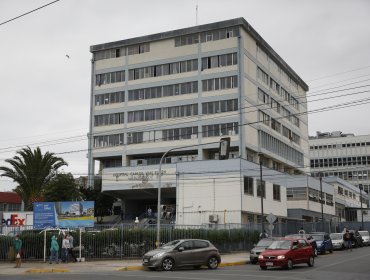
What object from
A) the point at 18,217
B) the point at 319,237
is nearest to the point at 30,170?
the point at 18,217

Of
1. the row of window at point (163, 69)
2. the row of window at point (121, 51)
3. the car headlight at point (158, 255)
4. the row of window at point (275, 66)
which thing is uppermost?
the row of window at point (121, 51)

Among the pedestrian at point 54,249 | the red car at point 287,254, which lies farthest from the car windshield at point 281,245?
the pedestrian at point 54,249

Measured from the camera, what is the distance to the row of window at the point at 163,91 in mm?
75125

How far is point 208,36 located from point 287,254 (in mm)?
53111

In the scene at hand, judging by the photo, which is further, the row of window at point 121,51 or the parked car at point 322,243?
the row of window at point 121,51

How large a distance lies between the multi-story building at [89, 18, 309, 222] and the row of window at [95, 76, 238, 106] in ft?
0.45

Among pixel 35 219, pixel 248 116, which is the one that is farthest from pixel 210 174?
pixel 35 219

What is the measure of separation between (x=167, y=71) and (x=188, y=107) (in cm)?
651

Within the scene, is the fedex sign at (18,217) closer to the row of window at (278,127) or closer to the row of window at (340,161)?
the row of window at (278,127)

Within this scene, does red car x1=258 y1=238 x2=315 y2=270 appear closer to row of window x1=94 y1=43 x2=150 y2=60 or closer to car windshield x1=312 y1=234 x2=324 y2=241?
car windshield x1=312 y1=234 x2=324 y2=241

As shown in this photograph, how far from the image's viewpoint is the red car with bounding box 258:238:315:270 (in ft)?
84.1

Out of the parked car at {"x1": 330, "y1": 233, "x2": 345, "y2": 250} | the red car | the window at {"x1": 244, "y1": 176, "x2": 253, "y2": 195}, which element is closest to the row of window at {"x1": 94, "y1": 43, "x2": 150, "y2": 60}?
the window at {"x1": 244, "y1": 176, "x2": 253, "y2": 195}

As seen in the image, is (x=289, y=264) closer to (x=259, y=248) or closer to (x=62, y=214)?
(x=259, y=248)

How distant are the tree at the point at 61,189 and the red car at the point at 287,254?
3969 centimetres
